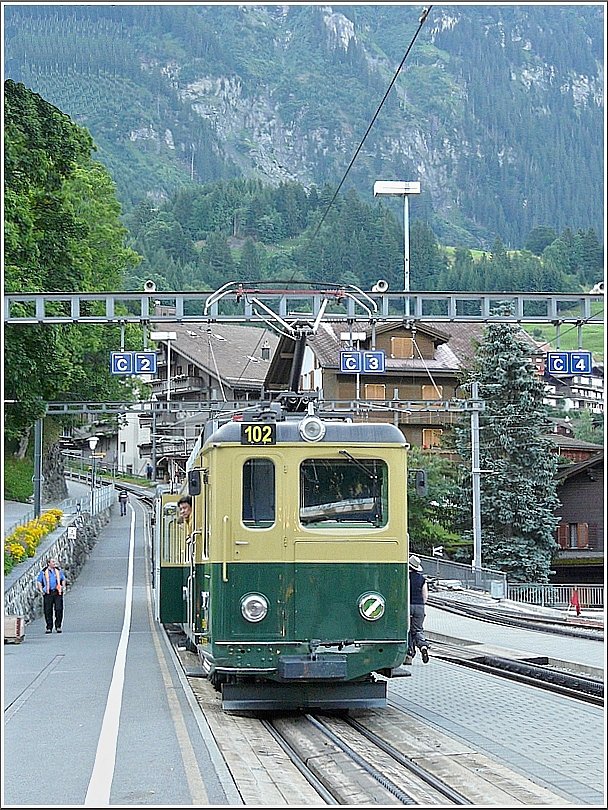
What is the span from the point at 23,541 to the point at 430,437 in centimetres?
3015

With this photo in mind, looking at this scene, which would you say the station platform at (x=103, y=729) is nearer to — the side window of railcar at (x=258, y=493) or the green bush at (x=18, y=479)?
the side window of railcar at (x=258, y=493)

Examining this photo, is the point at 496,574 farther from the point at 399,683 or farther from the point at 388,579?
the point at 388,579

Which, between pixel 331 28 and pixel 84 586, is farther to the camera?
pixel 331 28

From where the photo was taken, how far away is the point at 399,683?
558 inches

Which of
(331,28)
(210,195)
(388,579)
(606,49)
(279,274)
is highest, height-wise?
(331,28)

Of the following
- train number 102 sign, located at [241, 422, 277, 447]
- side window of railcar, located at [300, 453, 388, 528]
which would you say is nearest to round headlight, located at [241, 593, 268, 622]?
side window of railcar, located at [300, 453, 388, 528]

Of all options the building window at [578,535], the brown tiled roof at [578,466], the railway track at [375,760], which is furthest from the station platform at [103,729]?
the building window at [578,535]

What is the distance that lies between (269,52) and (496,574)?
6555 centimetres

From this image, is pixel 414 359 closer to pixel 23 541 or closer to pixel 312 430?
pixel 23 541

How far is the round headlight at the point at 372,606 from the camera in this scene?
34.1 ft

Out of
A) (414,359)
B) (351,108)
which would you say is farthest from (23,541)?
(351,108)

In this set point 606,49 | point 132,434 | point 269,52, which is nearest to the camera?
point 606,49

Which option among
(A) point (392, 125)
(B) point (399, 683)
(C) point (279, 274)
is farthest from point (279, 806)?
(A) point (392, 125)

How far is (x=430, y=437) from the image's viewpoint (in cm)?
5278
